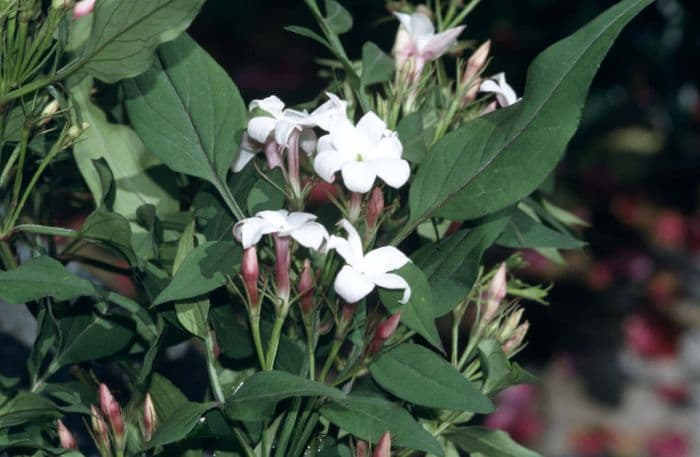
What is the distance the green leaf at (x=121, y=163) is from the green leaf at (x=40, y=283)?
0.12 m


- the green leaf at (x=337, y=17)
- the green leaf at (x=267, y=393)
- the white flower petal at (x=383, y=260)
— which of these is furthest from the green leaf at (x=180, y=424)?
the green leaf at (x=337, y=17)

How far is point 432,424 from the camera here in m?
0.74

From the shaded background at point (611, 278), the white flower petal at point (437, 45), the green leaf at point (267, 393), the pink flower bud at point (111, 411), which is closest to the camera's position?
the green leaf at point (267, 393)

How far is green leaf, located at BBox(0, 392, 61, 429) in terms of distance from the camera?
2.23 ft

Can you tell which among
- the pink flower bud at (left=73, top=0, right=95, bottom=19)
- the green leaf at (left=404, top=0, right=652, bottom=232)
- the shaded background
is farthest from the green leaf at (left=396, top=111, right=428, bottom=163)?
the shaded background

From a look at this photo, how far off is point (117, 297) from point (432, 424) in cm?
21

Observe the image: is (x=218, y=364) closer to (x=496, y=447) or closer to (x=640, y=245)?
(x=496, y=447)

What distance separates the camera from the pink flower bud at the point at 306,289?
665 mm

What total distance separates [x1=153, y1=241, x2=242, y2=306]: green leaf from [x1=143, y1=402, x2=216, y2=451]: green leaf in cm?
6

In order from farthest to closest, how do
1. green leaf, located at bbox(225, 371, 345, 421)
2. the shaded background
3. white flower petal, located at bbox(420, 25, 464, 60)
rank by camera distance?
the shaded background, white flower petal, located at bbox(420, 25, 464, 60), green leaf, located at bbox(225, 371, 345, 421)

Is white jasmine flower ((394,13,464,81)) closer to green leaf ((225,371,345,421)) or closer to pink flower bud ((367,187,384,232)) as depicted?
pink flower bud ((367,187,384,232))

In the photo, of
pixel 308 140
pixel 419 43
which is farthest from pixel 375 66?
pixel 308 140

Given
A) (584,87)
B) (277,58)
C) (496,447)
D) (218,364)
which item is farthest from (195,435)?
(277,58)

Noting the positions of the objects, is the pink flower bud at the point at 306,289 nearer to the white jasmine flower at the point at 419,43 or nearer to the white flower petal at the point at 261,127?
the white flower petal at the point at 261,127
